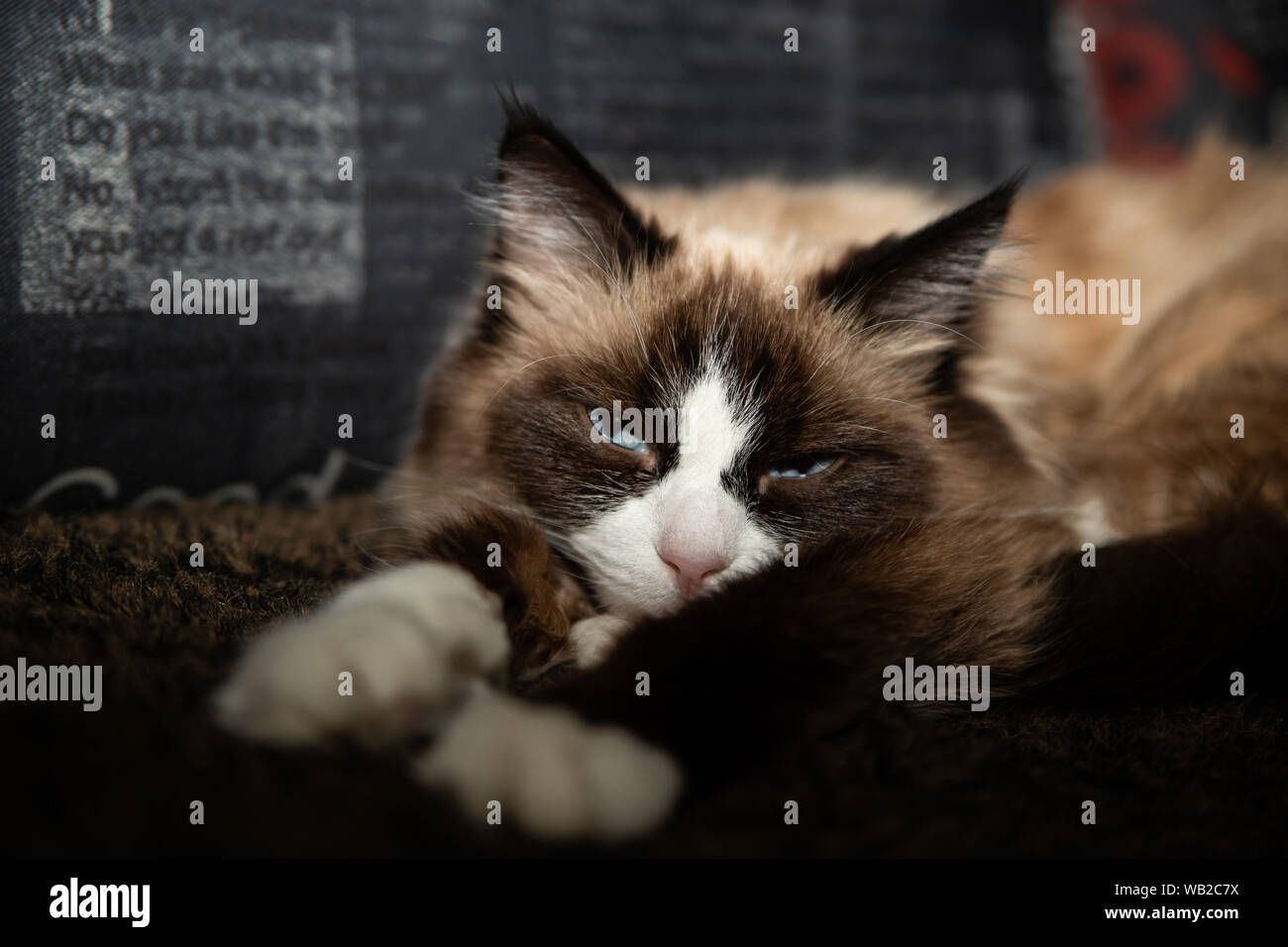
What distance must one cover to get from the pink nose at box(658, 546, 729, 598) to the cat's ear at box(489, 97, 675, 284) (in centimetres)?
43

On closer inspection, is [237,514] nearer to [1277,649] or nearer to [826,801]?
[826,801]

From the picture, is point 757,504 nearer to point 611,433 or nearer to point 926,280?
point 611,433

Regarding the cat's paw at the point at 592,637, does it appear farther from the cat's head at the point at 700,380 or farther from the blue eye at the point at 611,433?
the blue eye at the point at 611,433

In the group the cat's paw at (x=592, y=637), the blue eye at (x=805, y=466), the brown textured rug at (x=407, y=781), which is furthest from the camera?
the blue eye at (x=805, y=466)

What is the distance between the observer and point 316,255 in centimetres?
143

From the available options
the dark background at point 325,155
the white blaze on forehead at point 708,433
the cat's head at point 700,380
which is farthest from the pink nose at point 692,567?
the dark background at point 325,155

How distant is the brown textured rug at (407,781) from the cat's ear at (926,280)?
Answer: 1.61 ft

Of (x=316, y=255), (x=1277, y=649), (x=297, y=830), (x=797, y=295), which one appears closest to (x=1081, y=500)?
(x=1277, y=649)

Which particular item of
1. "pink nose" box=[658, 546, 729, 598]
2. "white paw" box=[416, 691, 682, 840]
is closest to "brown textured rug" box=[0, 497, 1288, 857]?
"white paw" box=[416, 691, 682, 840]

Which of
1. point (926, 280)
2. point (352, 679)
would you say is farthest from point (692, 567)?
point (926, 280)

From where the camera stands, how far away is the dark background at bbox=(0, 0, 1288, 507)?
1202 mm

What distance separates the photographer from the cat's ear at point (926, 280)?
1046 millimetres

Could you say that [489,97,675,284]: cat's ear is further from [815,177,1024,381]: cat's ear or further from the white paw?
the white paw

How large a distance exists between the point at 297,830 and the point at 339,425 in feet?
3.23
